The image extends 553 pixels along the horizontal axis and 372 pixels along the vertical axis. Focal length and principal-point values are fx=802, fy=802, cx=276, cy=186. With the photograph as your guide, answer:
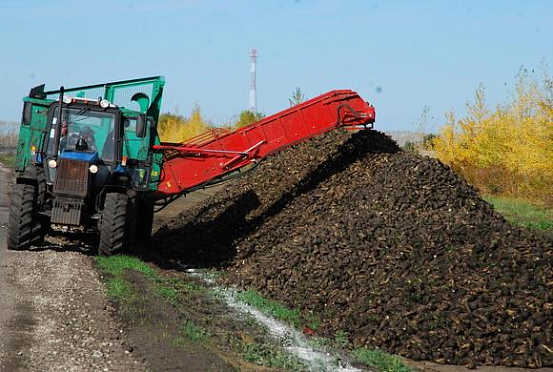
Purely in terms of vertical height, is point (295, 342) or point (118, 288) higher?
point (118, 288)

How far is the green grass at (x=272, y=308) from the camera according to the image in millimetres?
11961

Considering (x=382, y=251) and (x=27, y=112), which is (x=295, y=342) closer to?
(x=382, y=251)

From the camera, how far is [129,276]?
39.7 feet

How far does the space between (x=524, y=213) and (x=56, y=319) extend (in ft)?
66.3

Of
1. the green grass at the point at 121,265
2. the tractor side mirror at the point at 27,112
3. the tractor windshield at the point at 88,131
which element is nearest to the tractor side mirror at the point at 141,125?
the tractor windshield at the point at 88,131

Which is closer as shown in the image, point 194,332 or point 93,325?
point 93,325

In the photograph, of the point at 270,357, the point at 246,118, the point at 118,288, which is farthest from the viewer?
the point at 246,118

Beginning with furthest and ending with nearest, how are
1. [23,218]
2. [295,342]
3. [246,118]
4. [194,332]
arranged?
[246,118] < [23,218] < [295,342] < [194,332]

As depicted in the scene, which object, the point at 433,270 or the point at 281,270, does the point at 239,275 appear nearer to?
the point at 281,270

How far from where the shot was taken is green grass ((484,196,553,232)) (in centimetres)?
2255

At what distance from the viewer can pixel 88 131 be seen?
567 inches

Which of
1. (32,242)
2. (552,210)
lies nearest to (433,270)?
(32,242)

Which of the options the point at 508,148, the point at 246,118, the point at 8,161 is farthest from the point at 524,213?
the point at 8,161

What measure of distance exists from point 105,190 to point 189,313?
3.83m
